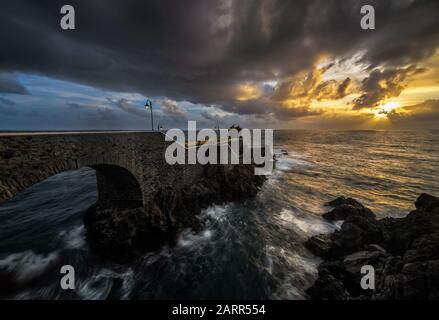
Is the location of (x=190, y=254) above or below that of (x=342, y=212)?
below

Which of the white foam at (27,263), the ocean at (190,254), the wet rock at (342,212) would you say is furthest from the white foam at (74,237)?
the wet rock at (342,212)

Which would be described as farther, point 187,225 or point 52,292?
point 187,225

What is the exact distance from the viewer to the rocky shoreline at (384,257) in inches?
258

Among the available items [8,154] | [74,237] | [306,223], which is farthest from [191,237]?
[8,154]

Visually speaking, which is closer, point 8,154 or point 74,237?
point 8,154

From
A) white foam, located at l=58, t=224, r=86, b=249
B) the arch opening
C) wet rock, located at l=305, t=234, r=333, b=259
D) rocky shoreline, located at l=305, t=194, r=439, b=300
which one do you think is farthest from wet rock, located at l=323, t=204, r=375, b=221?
white foam, located at l=58, t=224, r=86, b=249

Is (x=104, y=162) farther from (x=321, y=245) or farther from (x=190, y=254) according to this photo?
(x=321, y=245)

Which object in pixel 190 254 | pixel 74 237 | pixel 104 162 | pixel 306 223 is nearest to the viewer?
pixel 104 162

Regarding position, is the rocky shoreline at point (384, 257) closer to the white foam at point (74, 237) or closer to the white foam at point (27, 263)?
the white foam at point (74, 237)

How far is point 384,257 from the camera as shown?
10555 mm
